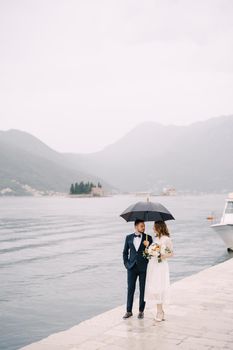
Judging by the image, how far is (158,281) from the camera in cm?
905

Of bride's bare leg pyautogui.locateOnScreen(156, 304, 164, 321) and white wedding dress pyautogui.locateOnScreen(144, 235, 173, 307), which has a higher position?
white wedding dress pyautogui.locateOnScreen(144, 235, 173, 307)

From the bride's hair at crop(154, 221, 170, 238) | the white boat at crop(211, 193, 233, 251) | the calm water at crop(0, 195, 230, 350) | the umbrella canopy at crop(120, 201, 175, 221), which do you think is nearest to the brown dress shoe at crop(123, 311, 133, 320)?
the bride's hair at crop(154, 221, 170, 238)

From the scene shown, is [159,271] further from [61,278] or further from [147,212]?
[61,278]

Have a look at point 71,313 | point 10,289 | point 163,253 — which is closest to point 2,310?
point 71,313

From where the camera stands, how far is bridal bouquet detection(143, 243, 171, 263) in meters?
8.88

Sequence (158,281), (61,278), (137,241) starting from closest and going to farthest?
1. (158,281)
2. (137,241)
3. (61,278)

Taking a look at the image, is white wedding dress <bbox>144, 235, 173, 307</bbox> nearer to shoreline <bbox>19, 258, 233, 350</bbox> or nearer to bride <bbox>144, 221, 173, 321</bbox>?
bride <bbox>144, 221, 173, 321</bbox>

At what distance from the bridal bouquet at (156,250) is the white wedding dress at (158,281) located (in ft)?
0.26

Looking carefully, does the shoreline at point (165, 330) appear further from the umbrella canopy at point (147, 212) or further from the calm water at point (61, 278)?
the calm water at point (61, 278)

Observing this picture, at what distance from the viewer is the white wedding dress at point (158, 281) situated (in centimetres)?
902

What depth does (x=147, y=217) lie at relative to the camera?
905 centimetres

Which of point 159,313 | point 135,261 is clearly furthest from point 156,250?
point 159,313

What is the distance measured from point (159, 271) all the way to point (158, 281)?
0.64ft

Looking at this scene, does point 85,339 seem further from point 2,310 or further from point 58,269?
point 58,269
